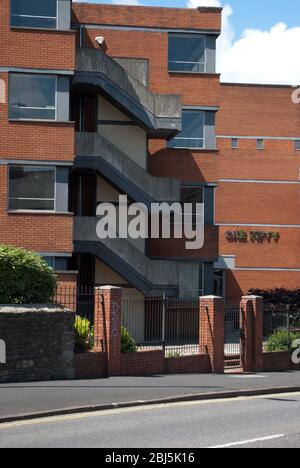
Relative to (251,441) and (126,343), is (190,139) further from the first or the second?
(251,441)

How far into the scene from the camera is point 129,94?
1138 inches

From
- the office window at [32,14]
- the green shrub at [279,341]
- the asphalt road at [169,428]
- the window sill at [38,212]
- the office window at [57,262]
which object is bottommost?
the asphalt road at [169,428]

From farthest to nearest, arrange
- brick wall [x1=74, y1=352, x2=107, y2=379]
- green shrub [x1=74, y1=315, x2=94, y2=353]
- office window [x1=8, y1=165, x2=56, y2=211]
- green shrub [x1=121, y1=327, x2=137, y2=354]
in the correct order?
office window [x1=8, y1=165, x2=56, y2=211]
green shrub [x1=121, y1=327, x2=137, y2=354]
green shrub [x1=74, y1=315, x2=94, y2=353]
brick wall [x1=74, y1=352, x2=107, y2=379]

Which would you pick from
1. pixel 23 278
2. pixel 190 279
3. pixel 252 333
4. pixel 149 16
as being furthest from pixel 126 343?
pixel 149 16

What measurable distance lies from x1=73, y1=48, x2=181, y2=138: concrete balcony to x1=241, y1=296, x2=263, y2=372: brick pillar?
8473mm

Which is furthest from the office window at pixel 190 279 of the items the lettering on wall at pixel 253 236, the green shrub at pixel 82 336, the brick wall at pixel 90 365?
the lettering on wall at pixel 253 236

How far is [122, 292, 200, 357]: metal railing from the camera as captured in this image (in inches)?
901

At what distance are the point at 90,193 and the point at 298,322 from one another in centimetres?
876

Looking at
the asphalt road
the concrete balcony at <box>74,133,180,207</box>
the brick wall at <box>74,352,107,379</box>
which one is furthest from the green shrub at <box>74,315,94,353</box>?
the concrete balcony at <box>74,133,180,207</box>

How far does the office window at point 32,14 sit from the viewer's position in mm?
27422

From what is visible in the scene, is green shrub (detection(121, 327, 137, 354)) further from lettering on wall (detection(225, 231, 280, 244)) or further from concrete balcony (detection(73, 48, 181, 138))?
lettering on wall (detection(225, 231, 280, 244))

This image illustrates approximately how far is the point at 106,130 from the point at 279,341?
10076mm

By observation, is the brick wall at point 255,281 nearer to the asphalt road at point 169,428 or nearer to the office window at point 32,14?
the office window at point 32,14

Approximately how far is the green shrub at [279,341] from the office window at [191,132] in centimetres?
885
